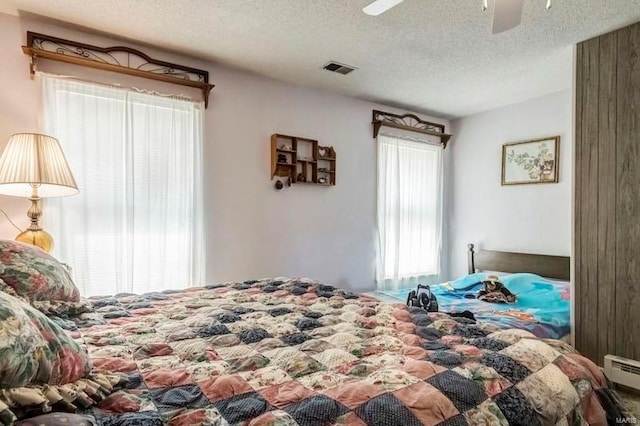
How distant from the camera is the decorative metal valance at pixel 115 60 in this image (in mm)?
2412

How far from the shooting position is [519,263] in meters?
3.88

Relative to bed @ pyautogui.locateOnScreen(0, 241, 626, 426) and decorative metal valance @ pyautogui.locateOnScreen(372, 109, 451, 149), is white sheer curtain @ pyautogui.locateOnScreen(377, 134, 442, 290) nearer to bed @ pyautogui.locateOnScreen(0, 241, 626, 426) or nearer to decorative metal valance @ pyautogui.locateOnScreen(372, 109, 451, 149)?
decorative metal valance @ pyautogui.locateOnScreen(372, 109, 451, 149)

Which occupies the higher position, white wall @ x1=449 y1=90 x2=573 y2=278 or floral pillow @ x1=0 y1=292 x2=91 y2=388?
white wall @ x1=449 y1=90 x2=573 y2=278

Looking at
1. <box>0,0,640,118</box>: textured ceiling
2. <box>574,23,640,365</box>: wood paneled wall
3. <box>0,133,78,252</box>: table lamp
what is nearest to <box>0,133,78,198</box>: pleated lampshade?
<box>0,133,78,252</box>: table lamp

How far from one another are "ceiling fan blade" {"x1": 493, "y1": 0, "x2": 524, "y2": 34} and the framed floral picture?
2.44m

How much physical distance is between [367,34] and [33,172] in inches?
89.8

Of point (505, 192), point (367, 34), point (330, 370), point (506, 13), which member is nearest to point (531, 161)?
point (505, 192)

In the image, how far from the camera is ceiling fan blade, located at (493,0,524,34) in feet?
5.35

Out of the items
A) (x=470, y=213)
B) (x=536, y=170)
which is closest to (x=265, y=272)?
(x=470, y=213)

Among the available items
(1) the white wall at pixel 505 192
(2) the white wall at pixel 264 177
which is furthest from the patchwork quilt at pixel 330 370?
(1) the white wall at pixel 505 192

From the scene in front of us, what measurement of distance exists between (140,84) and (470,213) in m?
3.84

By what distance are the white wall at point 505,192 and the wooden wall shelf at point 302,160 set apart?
189 cm

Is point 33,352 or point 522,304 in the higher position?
point 33,352

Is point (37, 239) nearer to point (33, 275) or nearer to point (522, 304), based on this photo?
point (33, 275)
